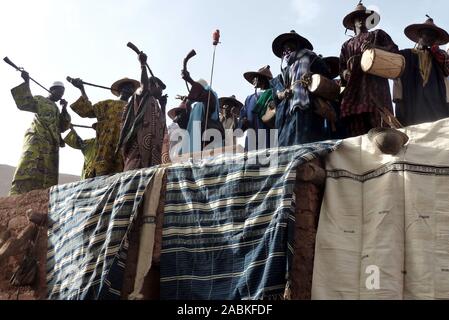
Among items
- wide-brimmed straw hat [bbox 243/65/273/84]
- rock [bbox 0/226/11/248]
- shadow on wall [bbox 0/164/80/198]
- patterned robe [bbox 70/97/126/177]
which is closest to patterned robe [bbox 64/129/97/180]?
patterned robe [bbox 70/97/126/177]

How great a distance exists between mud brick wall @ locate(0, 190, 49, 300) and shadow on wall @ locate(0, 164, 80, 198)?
15.1 m

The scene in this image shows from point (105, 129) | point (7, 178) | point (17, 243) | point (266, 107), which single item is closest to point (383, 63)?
point (266, 107)

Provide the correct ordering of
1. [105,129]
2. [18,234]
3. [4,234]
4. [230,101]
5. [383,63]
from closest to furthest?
[383,63] → [18,234] → [4,234] → [105,129] → [230,101]

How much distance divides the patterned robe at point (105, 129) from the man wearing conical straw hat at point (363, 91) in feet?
9.26

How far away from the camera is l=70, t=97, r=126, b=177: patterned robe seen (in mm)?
8195

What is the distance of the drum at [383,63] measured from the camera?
6.19 m

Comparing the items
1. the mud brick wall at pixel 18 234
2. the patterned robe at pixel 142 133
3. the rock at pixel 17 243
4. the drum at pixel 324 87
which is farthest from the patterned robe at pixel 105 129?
the drum at pixel 324 87

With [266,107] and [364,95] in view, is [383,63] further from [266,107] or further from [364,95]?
[266,107]

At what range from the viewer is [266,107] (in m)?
7.85

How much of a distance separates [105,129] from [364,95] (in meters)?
3.28

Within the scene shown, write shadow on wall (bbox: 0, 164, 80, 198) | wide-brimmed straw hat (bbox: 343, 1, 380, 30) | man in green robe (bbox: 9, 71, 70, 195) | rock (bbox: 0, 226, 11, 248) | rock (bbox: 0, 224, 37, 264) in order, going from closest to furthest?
wide-brimmed straw hat (bbox: 343, 1, 380, 30), rock (bbox: 0, 224, 37, 264), rock (bbox: 0, 226, 11, 248), man in green robe (bbox: 9, 71, 70, 195), shadow on wall (bbox: 0, 164, 80, 198)

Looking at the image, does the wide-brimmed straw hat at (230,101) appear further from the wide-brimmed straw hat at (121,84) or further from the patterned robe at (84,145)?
the patterned robe at (84,145)

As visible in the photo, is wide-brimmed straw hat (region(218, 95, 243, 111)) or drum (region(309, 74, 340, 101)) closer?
drum (region(309, 74, 340, 101))

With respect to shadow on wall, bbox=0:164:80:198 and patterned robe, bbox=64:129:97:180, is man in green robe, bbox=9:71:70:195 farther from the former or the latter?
shadow on wall, bbox=0:164:80:198
